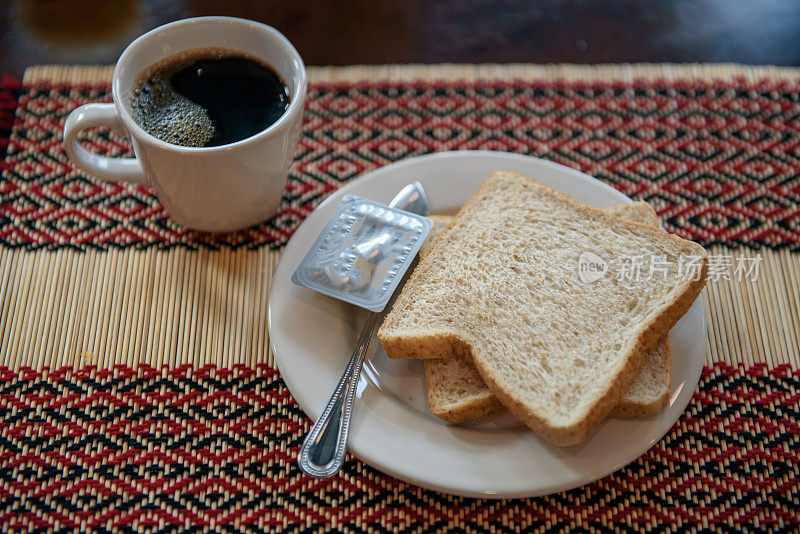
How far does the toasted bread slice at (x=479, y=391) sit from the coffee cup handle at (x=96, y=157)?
647 millimetres

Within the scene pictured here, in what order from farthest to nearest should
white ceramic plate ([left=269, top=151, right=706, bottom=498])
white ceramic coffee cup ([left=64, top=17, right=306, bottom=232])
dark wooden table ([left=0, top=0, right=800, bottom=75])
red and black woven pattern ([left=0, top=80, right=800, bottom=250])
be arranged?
dark wooden table ([left=0, top=0, right=800, bottom=75])
red and black woven pattern ([left=0, top=80, right=800, bottom=250])
white ceramic coffee cup ([left=64, top=17, right=306, bottom=232])
white ceramic plate ([left=269, top=151, right=706, bottom=498])

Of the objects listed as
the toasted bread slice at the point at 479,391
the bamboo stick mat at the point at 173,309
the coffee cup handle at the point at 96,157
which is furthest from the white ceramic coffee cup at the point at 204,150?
the toasted bread slice at the point at 479,391

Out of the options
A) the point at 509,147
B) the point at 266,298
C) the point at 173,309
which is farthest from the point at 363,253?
Answer: the point at 509,147

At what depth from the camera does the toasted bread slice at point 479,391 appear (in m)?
1.00

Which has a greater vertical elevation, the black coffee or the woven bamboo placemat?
the black coffee

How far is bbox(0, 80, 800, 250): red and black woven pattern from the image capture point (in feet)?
4.35

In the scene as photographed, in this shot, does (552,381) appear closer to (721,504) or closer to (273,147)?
(721,504)

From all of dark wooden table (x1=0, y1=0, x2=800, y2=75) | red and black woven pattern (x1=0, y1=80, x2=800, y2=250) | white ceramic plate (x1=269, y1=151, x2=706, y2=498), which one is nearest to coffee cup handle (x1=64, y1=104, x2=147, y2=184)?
red and black woven pattern (x1=0, y1=80, x2=800, y2=250)

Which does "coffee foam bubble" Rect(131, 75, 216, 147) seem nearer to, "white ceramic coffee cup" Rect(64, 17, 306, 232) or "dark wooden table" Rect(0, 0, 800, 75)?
"white ceramic coffee cup" Rect(64, 17, 306, 232)

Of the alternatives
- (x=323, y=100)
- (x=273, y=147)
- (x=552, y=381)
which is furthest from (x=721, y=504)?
(x=323, y=100)

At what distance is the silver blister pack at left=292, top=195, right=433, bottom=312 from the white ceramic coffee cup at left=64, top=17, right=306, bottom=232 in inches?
6.3

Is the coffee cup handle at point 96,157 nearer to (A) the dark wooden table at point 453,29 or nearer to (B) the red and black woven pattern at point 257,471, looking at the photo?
(B) the red and black woven pattern at point 257,471

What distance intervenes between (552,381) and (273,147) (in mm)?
594

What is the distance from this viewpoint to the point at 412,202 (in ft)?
4.01
